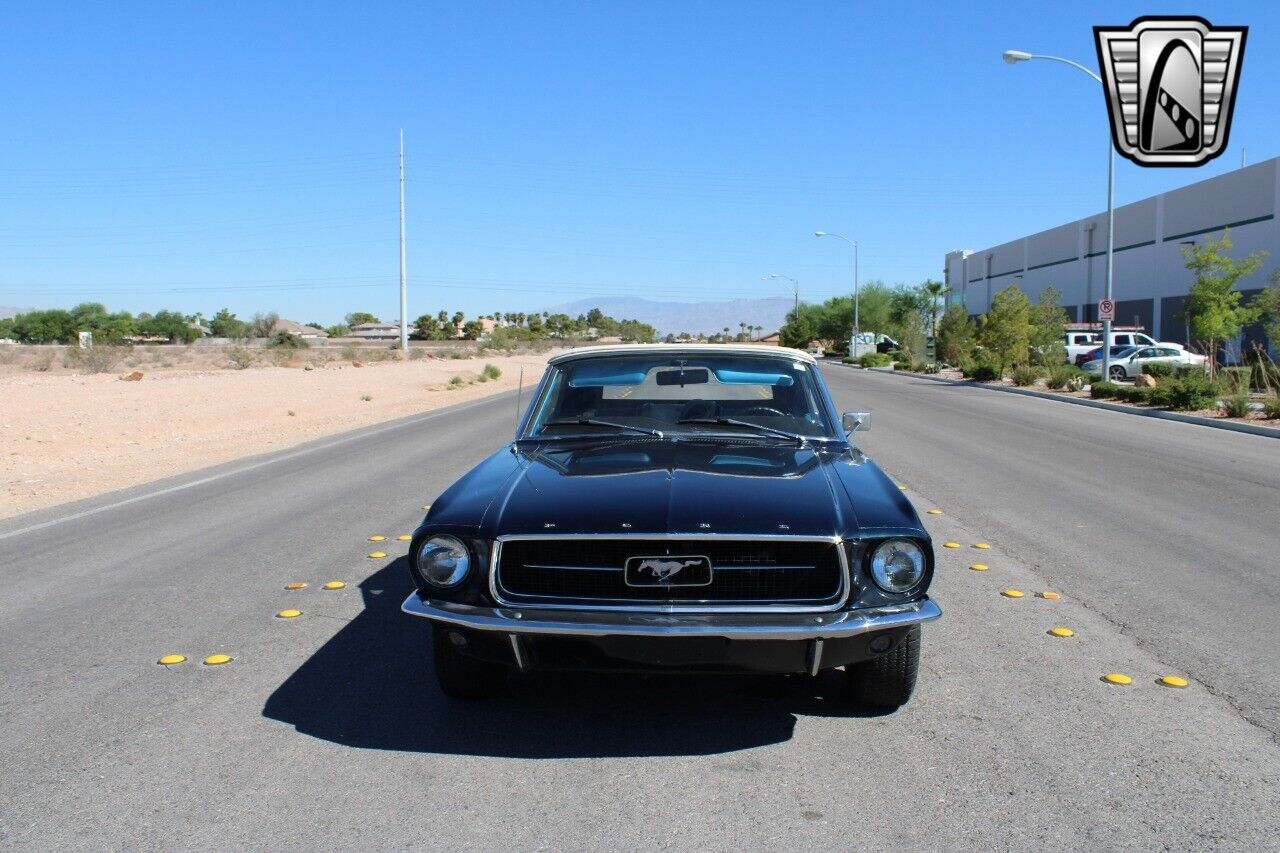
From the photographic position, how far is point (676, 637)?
3842 mm

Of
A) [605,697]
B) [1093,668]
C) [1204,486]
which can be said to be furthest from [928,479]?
[605,697]

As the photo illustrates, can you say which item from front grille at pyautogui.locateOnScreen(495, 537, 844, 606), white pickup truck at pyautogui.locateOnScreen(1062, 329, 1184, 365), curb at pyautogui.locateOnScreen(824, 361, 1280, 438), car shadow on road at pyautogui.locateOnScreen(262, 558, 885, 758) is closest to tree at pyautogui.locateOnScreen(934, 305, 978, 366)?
white pickup truck at pyautogui.locateOnScreen(1062, 329, 1184, 365)

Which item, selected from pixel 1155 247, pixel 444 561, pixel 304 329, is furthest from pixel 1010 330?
pixel 304 329

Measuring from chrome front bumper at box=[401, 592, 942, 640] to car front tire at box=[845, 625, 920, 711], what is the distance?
0.31 m

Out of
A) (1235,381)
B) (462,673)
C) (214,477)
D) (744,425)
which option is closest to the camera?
(462,673)

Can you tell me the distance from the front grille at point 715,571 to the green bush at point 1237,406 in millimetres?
19813

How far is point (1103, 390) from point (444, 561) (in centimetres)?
2667

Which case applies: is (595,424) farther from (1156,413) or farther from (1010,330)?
(1010,330)

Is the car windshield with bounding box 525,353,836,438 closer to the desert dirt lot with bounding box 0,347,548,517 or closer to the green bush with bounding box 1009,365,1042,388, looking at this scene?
the desert dirt lot with bounding box 0,347,548,517

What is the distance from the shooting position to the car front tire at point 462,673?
4410 mm

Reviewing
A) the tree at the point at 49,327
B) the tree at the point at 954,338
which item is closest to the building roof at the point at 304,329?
the tree at the point at 49,327

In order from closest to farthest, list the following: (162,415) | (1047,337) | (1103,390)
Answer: (162,415) → (1103,390) → (1047,337)

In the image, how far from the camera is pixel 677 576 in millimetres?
3971

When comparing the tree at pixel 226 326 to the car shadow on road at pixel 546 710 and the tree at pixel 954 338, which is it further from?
the car shadow on road at pixel 546 710
